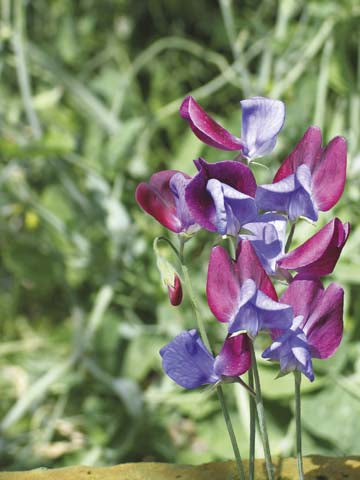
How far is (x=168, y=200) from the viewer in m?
0.59

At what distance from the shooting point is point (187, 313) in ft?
5.19

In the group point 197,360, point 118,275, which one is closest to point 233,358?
point 197,360

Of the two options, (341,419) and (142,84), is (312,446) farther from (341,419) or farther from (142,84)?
(142,84)

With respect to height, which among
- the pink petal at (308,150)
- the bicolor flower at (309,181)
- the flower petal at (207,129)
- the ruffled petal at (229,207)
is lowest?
the ruffled petal at (229,207)

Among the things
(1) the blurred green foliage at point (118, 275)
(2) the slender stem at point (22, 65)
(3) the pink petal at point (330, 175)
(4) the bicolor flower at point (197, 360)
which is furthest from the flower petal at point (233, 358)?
(2) the slender stem at point (22, 65)

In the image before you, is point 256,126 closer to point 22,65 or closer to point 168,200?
point 168,200

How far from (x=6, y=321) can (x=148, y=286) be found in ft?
1.65

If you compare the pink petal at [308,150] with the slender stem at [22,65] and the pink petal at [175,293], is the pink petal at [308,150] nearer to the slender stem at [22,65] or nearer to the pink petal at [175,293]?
the pink petal at [175,293]

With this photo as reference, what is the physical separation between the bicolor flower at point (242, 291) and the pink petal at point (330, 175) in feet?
0.24

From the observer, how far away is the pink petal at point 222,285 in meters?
0.52

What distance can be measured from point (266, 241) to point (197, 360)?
0.30 feet

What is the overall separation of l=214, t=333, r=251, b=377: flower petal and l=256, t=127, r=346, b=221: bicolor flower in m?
0.09

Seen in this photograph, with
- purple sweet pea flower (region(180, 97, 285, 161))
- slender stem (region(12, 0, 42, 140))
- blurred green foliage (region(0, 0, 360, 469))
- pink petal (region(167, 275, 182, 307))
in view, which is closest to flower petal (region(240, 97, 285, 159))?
purple sweet pea flower (region(180, 97, 285, 161))

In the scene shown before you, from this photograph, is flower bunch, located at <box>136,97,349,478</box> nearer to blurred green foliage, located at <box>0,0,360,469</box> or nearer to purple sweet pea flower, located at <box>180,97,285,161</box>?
purple sweet pea flower, located at <box>180,97,285,161</box>
